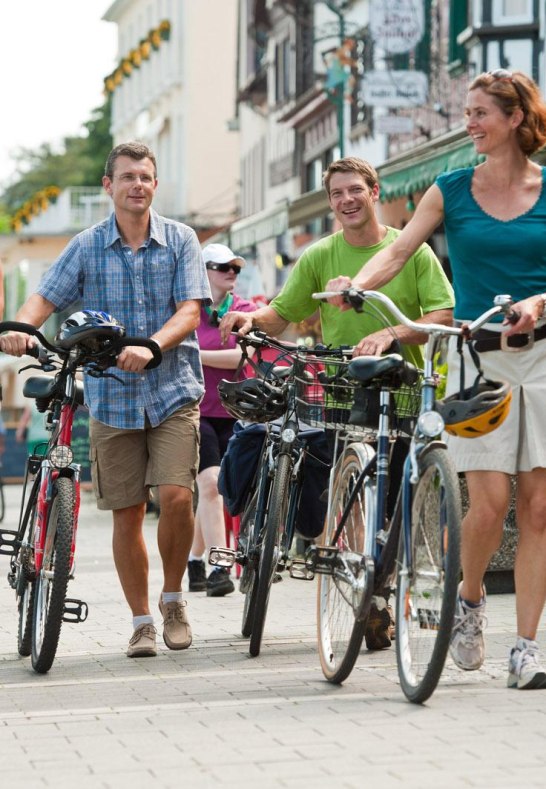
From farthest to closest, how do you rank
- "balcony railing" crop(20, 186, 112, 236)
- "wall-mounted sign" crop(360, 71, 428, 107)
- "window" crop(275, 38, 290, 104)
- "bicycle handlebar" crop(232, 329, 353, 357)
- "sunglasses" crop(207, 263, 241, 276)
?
"balcony railing" crop(20, 186, 112, 236) < "window" crop(275, 38, 290, 104) < "wall-mounted sign" crop(360, 71, 428, 107) < "sunglasses" crop(207, 263, 241, 276) < "bicycle handlebar" crop(232, 329, 353, 357)

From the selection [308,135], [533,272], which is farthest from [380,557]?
[308,135]

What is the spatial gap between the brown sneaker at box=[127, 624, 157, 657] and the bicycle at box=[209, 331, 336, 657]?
0.42 meters

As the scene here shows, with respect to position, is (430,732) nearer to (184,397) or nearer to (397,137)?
(184,397)

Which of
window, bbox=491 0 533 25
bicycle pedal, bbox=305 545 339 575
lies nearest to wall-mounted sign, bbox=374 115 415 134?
window, bbox=491 0 533 25

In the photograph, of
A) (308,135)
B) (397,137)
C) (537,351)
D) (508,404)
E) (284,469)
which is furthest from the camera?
(308,135)

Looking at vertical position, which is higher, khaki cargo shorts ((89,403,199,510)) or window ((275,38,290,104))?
window ((275,38,290,104))

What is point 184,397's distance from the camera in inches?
300

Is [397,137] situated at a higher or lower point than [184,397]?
higher

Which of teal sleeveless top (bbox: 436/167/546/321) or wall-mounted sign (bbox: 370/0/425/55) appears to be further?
wall-mounted sign (bbox: 370/0/425/55)

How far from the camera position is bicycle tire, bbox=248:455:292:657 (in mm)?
7254

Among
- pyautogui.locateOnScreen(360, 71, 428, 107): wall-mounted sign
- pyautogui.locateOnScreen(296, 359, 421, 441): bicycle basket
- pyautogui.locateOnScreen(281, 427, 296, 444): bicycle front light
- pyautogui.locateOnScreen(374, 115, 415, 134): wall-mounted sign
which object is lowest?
pyautogui.locateOnScreen(281, 427, 296, 444): bicycle front light

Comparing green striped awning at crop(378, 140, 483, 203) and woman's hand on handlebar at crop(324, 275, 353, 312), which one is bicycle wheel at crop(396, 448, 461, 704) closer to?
woman's hand on handlebar at crop(324, 275, 353, 312)

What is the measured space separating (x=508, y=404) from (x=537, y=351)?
46 cm

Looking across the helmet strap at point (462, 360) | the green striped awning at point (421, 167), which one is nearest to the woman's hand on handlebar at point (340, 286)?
the helmet strap at point (462, 360)
